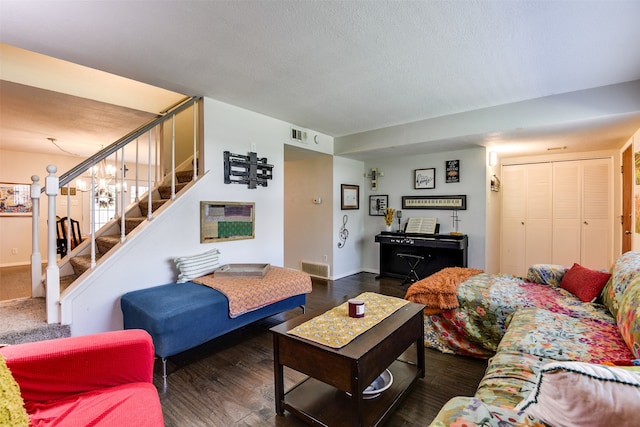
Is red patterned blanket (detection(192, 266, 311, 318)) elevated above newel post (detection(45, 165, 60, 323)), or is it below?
below

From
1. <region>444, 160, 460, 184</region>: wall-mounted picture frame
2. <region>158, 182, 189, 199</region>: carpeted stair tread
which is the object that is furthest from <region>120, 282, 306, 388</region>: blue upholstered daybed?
<region>444, 160, 460, 184</region>: wall-mounted picture frame

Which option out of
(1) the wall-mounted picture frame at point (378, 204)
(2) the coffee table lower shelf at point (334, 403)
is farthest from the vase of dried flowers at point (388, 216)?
(2) the coffee table lower shelf at point (334, 403)

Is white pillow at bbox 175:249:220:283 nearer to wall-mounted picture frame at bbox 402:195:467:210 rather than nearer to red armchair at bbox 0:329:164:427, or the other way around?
red armchair at bbox 0:329:164:427

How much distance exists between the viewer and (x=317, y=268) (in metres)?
5.39

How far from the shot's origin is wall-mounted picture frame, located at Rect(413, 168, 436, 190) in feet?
16.6

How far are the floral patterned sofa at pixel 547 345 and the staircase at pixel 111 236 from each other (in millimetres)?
3076

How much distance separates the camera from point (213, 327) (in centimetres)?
245

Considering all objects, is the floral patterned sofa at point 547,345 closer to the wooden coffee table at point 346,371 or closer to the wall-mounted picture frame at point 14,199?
the wooden coffee table at point 346,371

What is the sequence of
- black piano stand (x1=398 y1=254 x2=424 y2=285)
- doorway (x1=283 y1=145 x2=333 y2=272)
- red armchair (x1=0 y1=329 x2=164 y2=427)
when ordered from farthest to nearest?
doorway (x1=283 y1=145 x2=333 y2=272)
black piano stand (x1=398 y1=254 x2=424 y2=285)
red armchair (x1=0 y1=329 x2=164 y2=427)

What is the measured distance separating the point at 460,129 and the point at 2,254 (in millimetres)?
8339

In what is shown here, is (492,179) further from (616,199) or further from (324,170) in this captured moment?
(324,170)

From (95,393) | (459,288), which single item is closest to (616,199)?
(459,288)

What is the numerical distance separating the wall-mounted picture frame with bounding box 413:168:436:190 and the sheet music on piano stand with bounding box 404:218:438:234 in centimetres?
56

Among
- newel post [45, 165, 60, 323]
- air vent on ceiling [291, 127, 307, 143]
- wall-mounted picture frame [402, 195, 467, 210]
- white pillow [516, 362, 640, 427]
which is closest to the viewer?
white pillow [516, 362, 640, 427]
